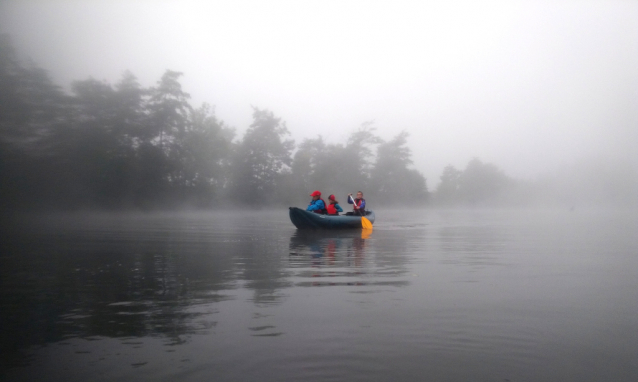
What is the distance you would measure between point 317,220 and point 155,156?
21.1 m

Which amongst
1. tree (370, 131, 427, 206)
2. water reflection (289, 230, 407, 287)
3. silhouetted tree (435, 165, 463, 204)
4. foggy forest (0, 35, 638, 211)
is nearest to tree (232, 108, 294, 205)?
foggy forest (0, 35, 638, 211)

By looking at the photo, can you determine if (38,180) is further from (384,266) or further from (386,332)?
(386,332)

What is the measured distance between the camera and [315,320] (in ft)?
11.4

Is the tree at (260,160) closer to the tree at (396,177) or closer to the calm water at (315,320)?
the tree at (396,177)

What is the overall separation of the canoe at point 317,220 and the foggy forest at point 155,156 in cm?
1494

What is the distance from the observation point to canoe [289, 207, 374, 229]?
12.9 meters

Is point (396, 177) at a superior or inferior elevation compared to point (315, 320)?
superior

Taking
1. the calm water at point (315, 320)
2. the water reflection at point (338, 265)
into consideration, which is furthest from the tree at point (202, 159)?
the calm water at point (315, 320)

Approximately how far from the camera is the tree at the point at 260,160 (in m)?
38.2

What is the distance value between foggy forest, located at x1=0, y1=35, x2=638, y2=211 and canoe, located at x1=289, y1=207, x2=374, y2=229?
49.0ft

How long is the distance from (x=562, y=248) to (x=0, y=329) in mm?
9359

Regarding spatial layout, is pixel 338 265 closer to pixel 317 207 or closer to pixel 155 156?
pixel 317 207

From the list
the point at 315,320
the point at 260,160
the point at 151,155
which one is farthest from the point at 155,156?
the point at 315,320

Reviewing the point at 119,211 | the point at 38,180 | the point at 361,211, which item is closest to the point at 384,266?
the point at 361,211
